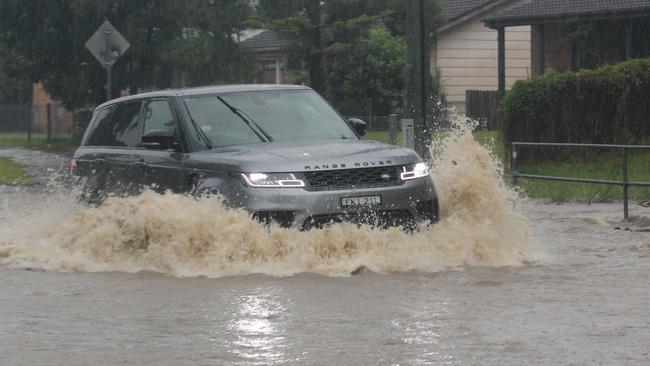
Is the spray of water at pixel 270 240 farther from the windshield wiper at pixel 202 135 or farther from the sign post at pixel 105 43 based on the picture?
the sign post at pixel 105 43

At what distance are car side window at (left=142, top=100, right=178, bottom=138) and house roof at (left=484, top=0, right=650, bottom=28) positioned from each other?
2004 cm

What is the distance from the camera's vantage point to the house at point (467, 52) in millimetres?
44094

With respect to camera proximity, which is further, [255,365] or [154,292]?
[154,292]

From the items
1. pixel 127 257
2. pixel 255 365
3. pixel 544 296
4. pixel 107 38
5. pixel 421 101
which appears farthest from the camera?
pixel 107 38

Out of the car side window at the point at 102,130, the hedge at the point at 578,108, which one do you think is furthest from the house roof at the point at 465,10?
the car side window at the point at 102,130

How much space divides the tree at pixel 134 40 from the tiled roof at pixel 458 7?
769 centimetres

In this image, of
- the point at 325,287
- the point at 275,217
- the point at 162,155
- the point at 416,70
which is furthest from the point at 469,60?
the point at 325,287

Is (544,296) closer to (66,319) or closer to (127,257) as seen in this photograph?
(66,319)

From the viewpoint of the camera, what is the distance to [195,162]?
39.2 ft

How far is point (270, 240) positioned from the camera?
11125mm

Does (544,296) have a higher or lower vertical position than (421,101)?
lower

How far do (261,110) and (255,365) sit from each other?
5.75 metres

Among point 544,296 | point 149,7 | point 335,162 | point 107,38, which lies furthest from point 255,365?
point 149,7

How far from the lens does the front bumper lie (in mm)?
11055
